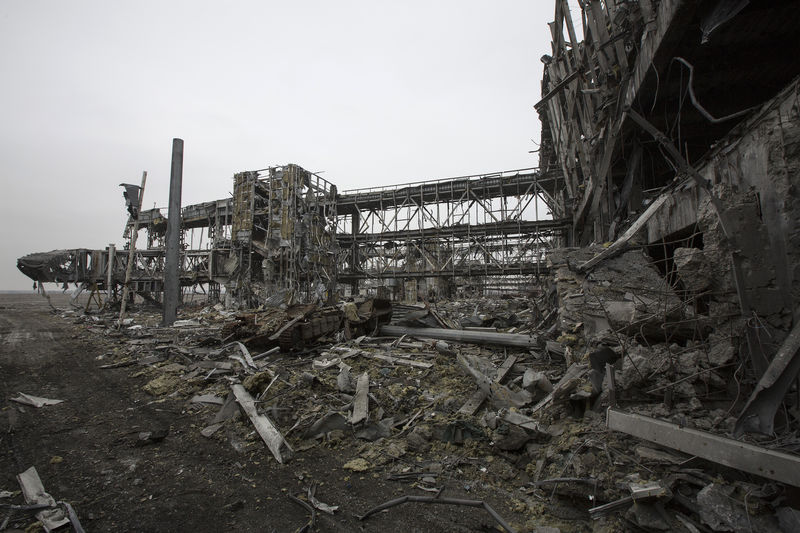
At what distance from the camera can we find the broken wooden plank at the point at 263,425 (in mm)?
3811

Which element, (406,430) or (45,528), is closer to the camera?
(45,528)

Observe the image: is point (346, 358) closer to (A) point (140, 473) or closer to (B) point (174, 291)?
(A) point (140, 473)

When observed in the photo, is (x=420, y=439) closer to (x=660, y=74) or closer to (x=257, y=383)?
(x=257, y=383)

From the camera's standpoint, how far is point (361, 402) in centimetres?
495

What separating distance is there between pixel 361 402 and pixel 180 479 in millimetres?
2300

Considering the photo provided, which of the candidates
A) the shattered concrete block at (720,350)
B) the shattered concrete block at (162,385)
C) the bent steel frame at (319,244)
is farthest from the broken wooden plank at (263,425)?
the bent steel frame at (319,244)

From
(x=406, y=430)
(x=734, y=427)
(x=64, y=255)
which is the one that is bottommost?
(x=406, y=430)

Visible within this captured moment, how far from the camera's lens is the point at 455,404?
5.00 m

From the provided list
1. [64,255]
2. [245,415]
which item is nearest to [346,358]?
[245,415]

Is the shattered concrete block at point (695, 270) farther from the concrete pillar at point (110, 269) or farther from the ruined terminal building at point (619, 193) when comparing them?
the concrete pillar at point (110, 269)

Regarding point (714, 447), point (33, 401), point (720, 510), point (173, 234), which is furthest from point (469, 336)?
point (173, 234)

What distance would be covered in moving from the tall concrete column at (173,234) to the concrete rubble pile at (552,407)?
17.7 feet

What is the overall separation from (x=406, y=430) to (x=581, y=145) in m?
9.98

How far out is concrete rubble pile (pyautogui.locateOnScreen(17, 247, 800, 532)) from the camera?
2541 mm
